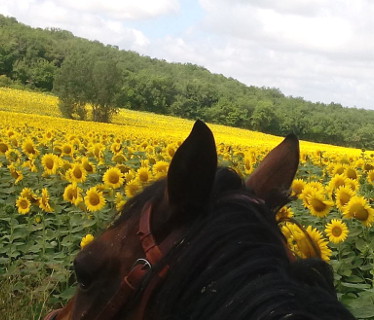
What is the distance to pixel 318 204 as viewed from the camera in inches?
164

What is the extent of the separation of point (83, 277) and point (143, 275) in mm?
206

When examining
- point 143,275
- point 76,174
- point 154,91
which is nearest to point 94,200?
point 76,174

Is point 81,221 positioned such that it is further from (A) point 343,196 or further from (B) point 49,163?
(A) point 343,196

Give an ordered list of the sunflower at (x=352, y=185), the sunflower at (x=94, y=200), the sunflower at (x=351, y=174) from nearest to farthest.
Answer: the sunflower at (x=352, y=185) → the sunflower at (x=94, y=200) → the sunflower at (x=351, y=174)

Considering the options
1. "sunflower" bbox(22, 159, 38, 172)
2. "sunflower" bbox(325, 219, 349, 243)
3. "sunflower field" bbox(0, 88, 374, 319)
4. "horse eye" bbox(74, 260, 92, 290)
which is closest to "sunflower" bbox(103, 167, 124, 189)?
"sunflower field" bbox(0, 88, 374, 319)

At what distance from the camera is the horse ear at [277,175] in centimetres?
166

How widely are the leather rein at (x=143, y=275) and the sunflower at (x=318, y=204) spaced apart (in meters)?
2.83

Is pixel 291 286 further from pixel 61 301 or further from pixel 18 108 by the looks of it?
pixel 18 108

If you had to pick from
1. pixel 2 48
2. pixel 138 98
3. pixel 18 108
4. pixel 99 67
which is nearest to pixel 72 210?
pixel 18 108

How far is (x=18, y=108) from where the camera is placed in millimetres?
39000

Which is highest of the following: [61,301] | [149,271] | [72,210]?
[149,271]

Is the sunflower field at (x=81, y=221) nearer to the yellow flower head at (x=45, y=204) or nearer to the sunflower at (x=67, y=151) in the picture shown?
the yellow flower head at (x=45, y=204)

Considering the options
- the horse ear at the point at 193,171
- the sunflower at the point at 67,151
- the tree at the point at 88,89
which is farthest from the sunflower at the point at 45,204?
the tree at the point at 88,89

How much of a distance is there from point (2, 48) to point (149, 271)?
6978 centimetres
